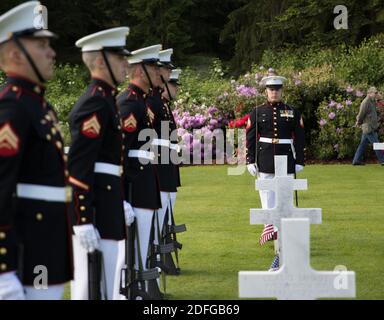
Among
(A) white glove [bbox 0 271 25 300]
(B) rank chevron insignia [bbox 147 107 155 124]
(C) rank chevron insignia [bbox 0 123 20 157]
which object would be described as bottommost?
(B) rank chevron insignia [bbox 147 107 155 124]

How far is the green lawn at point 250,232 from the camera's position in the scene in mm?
9305

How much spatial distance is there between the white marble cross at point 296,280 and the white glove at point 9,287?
143cm

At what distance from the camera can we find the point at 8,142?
4.42 meters

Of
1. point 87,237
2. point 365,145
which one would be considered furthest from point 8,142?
point 365,145

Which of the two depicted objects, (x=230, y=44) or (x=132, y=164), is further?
(x=230, y=44)

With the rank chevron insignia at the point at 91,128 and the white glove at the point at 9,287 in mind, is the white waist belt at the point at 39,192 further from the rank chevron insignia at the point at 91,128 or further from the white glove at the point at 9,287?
the rank chevron insignia at the point at 91,128

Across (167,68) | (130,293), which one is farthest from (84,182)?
(167,68)

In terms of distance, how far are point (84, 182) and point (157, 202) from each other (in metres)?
2.27

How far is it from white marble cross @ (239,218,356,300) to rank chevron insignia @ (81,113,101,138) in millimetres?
1274

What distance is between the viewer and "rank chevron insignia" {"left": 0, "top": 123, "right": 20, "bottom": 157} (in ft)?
14.4

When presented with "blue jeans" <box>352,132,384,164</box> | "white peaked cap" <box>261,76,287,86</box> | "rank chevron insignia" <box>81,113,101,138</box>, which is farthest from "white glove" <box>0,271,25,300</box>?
"blue jeans" <box>352,132,384,164</box>

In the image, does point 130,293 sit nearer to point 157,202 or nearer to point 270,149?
point 157,202

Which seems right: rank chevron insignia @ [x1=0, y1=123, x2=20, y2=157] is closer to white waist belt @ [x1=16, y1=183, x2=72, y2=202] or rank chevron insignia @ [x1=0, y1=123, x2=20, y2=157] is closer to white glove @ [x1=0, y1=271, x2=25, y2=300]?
white waist belt @ [x1=16, y1=183, x2=72, y2=202]

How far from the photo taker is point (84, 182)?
230 inches
